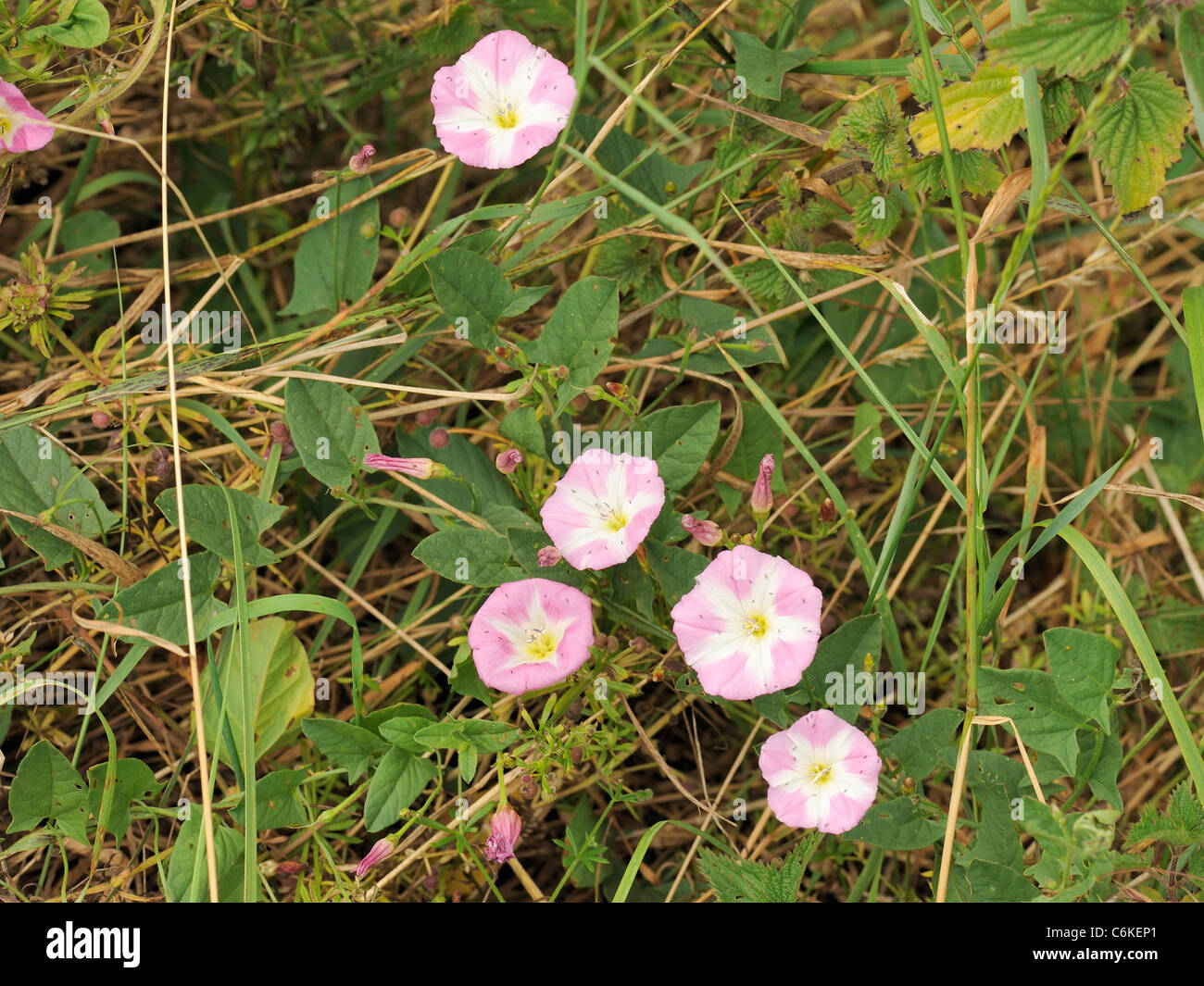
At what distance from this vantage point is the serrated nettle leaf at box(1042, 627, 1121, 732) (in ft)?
4.95

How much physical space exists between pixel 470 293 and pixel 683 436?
1.40ft

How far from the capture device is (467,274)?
1.71m

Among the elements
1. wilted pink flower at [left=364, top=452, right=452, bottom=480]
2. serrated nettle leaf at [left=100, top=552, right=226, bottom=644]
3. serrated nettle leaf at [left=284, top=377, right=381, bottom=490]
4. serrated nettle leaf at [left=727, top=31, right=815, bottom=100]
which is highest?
serrated nettle leaf at [left=727, top=31, right=815, bottom=100]

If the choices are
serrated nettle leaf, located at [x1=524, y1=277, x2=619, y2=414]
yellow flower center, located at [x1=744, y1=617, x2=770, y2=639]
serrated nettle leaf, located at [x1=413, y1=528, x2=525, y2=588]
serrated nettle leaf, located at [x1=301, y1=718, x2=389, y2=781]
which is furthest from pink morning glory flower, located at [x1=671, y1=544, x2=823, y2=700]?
serrated nettle leaf, located at [x1=301, y1=718, x2=389, y2=781]

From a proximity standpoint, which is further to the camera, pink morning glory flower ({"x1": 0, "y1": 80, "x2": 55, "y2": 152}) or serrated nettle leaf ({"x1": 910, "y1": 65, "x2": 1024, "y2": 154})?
pink morning glory flower ({"x1": 0, "y1": 80, "x2": 55, "y2": 152})

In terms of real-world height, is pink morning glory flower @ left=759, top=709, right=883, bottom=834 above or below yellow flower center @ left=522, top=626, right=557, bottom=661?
below

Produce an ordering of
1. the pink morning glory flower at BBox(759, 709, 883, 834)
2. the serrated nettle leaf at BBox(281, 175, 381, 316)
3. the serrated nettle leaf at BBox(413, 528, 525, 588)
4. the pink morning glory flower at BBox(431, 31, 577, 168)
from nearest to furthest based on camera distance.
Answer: the pink morning glory flower at BBox(759, 709, 883, 834)
the serrated nettle leaf at BBox(413, 528, 525, 588)
the pink morning glory flower at BBox(431, 31, 577, 168)
the serrated nettle leaf at BBox(281, 175, 381, 316)

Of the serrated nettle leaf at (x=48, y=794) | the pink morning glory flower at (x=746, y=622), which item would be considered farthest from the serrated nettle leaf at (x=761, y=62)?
the serrated nettle leaf at (x=48, y=794)

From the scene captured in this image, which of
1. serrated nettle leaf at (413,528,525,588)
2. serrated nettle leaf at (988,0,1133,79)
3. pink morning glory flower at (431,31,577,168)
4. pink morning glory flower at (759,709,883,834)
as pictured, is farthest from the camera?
pink morning glory flower at (431,31,577,168)

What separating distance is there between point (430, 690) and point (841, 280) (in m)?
1.12

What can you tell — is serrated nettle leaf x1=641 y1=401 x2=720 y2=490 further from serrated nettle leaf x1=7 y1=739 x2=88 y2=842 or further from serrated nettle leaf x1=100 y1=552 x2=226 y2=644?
serrated nettle leaf x1=7 y1=739 x2=88 y2=842

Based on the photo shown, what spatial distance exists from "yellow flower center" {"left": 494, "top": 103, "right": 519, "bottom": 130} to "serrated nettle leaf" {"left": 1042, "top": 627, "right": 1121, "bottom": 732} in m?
1.20

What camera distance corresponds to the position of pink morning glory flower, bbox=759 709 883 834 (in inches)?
59.1

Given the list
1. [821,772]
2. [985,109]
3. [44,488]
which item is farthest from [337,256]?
[821,772]
